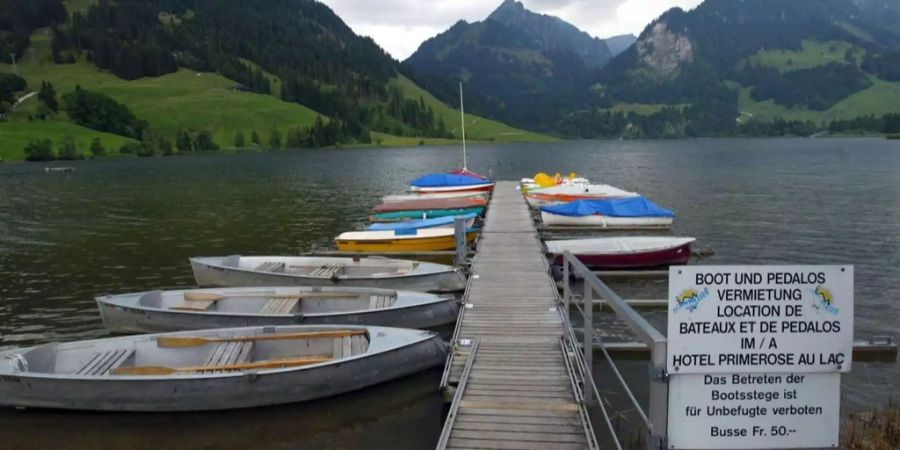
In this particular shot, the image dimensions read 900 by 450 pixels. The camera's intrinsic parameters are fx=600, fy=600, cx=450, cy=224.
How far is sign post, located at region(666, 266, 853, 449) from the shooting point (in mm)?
5043

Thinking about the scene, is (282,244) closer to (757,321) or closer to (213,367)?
(213,367)

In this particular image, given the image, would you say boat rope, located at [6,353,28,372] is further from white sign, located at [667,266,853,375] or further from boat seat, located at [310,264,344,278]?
white sign, located at [667,266,853,375]

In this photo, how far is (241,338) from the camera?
16.4m

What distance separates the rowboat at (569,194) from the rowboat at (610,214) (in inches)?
342

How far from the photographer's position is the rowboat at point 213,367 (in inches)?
551

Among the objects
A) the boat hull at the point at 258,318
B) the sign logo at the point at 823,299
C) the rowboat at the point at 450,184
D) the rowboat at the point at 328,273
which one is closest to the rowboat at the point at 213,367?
the boat hull at the point at 258,318

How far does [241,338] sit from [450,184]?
136ft

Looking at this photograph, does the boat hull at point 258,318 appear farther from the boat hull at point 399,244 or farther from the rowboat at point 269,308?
the boat hull at point 399,244

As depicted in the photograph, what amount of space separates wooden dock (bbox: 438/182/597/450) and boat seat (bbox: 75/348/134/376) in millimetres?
8463

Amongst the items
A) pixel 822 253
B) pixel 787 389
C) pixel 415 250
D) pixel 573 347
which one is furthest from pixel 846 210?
pixel 787 389

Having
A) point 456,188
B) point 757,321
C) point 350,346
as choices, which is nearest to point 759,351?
point 757,321

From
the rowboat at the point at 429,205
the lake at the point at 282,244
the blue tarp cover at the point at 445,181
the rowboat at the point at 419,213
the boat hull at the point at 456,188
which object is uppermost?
the blue tarp cover at the point at 445,181

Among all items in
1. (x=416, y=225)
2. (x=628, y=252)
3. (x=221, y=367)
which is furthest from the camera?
(x=416, y=225)

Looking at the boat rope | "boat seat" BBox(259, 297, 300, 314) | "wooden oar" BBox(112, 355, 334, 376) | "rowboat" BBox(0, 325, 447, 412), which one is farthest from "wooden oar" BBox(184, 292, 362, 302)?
the boat rope
